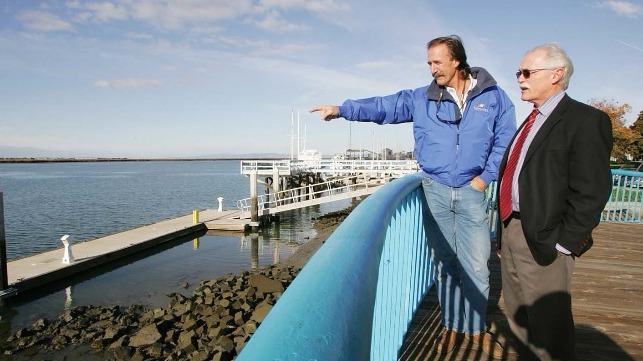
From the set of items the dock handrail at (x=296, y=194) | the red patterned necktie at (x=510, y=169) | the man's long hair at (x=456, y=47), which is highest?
the man's long hair at (x=456, y=47)

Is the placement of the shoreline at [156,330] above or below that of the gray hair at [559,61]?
below

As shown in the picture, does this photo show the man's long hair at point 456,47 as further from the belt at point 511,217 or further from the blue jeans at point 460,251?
the belt at point 511,217

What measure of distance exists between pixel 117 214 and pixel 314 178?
55.1 feet

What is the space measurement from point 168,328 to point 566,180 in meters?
10.00

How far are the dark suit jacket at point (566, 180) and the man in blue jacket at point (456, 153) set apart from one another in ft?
2.08

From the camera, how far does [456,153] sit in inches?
106

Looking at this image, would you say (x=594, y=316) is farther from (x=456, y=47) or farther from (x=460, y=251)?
(x=456, y=47)

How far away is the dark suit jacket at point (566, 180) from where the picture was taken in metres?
1.85

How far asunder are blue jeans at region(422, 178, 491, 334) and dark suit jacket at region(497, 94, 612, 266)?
2.40 ft

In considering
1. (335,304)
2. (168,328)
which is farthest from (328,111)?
(168,328)

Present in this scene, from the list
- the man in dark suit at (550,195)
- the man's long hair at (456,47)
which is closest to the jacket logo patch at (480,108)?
the man's long hair at (456,47)

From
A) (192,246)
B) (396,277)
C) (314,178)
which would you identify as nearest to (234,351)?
(396,277)

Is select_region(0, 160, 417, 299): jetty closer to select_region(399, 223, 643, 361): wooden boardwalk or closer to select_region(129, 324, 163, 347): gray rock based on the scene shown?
select_region(129, 324, 163, 347): gray rock

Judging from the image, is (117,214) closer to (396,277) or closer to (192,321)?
(192,321)
